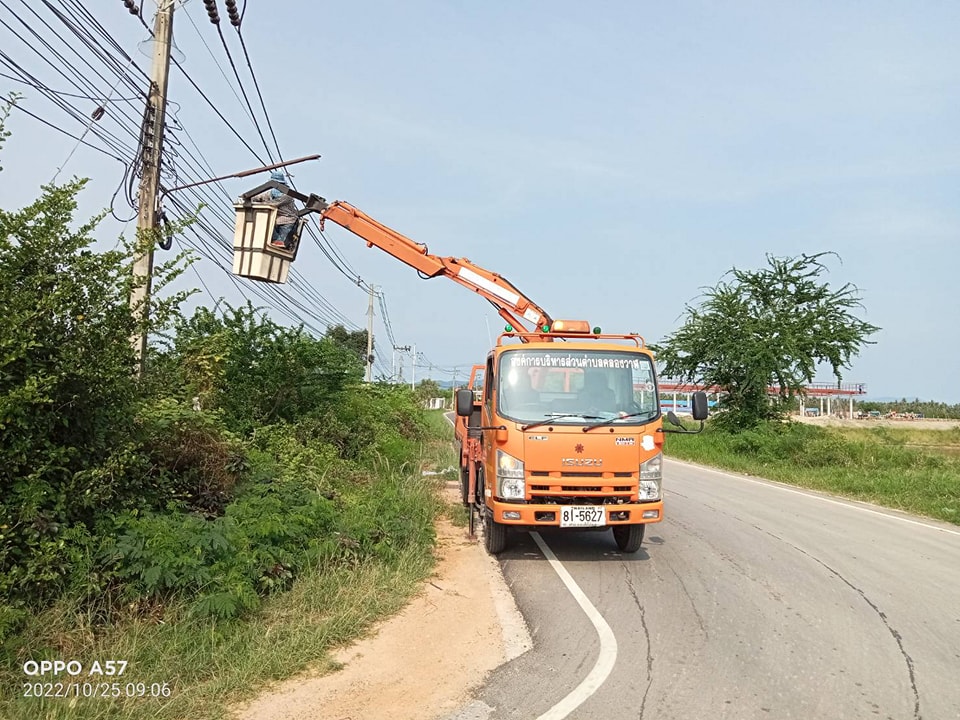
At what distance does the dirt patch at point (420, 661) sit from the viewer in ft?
14.6

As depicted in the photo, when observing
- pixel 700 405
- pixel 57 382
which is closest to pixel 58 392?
pixel 57 382

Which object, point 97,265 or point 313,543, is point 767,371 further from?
point 97,265

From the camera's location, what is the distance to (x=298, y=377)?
13.0m

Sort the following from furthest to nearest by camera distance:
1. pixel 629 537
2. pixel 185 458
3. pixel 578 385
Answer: pixel 629 537, pixel 578 385, pixel 185 458

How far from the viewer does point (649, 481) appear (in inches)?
316

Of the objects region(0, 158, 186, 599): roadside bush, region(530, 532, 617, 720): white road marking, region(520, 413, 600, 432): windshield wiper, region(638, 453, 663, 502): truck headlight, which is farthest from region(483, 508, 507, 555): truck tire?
region(0, 158, 186, 599): roadside bush

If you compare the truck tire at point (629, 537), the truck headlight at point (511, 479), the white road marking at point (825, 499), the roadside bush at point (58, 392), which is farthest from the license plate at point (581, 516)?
the white road marking at point (825, 499)

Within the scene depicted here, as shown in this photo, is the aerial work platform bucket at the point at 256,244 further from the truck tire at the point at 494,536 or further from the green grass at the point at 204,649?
the green grass at the point at 204,649

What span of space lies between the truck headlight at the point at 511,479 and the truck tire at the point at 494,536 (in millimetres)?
641

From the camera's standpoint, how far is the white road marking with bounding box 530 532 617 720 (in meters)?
4.45

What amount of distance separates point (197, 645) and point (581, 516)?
4.10 m

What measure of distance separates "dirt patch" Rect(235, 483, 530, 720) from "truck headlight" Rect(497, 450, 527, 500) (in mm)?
905

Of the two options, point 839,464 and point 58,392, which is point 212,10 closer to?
point 58,392

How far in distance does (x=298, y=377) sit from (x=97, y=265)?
7.22 meters
